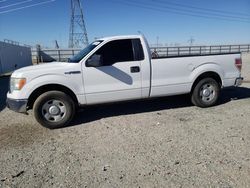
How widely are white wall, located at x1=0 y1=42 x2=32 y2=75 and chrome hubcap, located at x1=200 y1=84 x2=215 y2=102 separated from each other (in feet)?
57.8

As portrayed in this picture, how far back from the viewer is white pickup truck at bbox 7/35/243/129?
5.41 metres

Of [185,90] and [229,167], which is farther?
[185,90]

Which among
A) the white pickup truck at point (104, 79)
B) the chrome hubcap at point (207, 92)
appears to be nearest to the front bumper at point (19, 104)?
the white pickup truck at point (104, 79)

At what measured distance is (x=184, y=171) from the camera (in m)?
3.53

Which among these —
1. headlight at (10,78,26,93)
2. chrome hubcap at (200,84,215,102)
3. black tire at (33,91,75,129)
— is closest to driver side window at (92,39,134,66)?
black tire at (33,91,75,129)

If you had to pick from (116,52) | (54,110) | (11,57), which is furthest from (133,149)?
(11,57)

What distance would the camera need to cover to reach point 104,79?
18.8ft

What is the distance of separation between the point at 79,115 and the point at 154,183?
373 cm

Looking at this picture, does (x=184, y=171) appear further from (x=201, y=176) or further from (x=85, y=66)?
(x=85, y=66)

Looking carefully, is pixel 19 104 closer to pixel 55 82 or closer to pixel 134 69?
pixel 55 82

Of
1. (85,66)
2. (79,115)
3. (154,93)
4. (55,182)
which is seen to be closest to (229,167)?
(55,182)

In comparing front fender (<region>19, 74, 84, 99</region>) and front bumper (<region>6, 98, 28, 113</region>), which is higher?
front fender (<region>19, 74, 84, 99</region>)

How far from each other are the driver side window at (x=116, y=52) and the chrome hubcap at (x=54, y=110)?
4.39 feet

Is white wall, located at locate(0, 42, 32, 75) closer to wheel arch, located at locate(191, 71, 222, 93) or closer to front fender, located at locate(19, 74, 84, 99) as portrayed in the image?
front fender, located at locate(19, 74, 84, 99)
